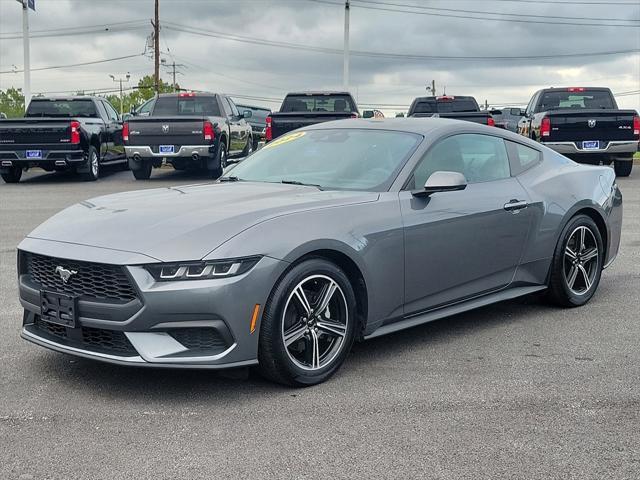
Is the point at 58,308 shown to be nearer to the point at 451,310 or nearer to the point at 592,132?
the point at 451,310

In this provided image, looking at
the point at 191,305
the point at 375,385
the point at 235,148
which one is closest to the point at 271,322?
the point at 191,305

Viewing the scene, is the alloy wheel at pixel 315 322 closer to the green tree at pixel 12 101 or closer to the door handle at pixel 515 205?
the door handle at pixel 515 205

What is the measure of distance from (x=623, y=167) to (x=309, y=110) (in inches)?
295

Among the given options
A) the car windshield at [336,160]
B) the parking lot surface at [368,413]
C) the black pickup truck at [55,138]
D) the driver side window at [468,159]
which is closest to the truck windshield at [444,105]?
the black pickup truck at [55,138]

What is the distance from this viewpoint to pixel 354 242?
4668 mm

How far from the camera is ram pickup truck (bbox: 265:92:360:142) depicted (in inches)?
687

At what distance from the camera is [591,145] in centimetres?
1750

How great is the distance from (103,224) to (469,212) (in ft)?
7.62

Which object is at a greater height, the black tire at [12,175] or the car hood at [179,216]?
the car hood at [179,216]

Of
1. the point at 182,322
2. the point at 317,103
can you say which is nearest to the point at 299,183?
the point at 182,322

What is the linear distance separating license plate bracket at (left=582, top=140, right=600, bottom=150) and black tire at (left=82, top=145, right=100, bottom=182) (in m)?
10.7

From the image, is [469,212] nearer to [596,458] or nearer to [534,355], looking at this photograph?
[534,355]

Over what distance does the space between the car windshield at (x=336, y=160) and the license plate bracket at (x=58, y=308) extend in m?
1.74

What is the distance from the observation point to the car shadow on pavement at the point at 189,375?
442cm
